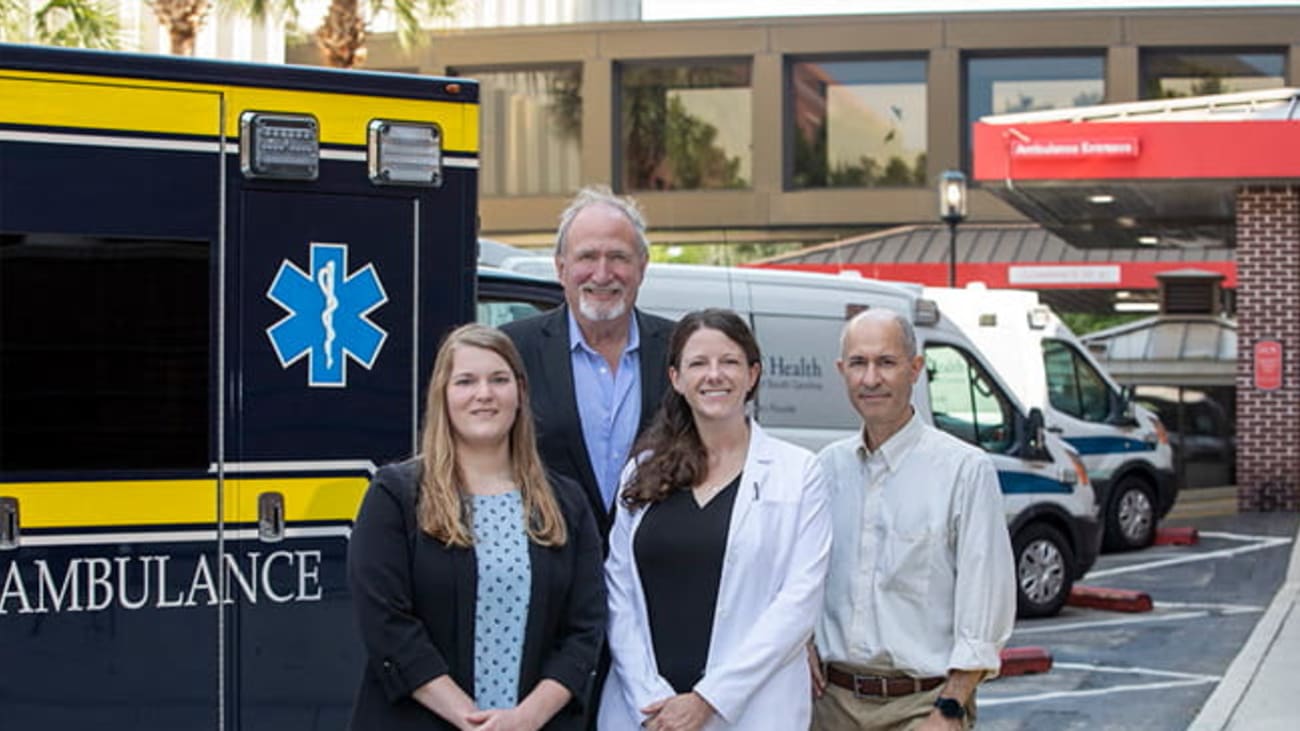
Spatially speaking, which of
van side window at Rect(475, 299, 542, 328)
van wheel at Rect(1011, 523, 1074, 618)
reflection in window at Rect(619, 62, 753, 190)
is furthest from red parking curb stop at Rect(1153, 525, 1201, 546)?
reflection in window at Rect(619, 62, 753, 190)

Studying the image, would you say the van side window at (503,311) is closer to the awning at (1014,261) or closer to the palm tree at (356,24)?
the palm tree at (356,24)

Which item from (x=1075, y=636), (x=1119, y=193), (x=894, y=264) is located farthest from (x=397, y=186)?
(x=894, y=264)

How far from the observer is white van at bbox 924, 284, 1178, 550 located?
1539cm

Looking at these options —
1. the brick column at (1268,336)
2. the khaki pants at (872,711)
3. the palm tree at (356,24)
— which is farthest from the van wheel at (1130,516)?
the khaki pants at (872,711)

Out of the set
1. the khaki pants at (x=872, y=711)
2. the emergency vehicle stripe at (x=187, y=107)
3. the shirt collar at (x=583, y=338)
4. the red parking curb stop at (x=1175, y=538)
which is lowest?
the red parking curb stop at (x=1175, y=538)

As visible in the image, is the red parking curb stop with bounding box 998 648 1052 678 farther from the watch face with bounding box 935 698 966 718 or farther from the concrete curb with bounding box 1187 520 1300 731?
the watch face with bounding box 935 698 966 718

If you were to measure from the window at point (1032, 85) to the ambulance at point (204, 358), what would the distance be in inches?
1300

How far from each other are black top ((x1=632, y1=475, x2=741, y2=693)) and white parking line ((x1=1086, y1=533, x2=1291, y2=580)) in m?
12.0

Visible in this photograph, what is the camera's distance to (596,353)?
4.96 meters

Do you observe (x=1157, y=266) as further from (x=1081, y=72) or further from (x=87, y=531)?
(x=87, y=531)

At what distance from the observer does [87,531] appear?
18.0ft

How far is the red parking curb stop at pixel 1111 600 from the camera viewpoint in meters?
13.7

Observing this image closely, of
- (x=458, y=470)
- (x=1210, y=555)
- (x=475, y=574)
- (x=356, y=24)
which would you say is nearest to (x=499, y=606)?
(x=475, y=574)

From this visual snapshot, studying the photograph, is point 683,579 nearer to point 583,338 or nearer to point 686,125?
point 583,338
